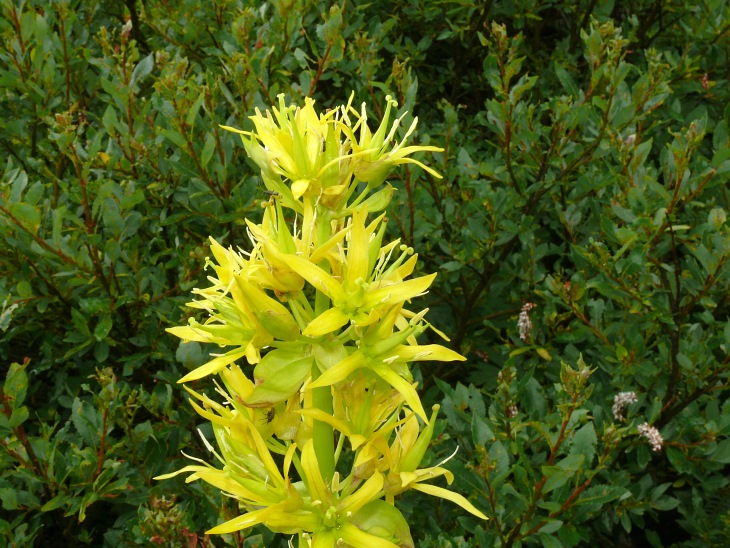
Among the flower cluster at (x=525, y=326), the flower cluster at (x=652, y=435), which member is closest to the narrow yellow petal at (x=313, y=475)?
the flower cluster at (x=652, y=435)

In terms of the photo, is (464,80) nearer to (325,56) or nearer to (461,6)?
(461,6)

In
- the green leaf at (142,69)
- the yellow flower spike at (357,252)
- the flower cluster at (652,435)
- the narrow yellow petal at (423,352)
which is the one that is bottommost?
the flower cluster at (652,435)

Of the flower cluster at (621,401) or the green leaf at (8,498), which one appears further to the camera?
the flower cluster at (621,401)

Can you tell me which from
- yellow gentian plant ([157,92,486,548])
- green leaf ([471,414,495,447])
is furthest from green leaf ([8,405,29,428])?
green leaf ([471,414,495,447])

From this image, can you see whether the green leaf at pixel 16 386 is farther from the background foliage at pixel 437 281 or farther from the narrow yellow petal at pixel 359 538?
the narrow yellow petal at pixel 359 538

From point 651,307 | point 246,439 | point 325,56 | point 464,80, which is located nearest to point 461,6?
point 464,80

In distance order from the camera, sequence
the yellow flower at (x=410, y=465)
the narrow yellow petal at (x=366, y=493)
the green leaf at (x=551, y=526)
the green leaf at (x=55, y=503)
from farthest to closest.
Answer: the green leaf at (x=55, y=503)
the green leaf at (x=551, y=526)
the yellow flower at (x=410, y=465)
the narrow yellow petal at (x=366, y=493)

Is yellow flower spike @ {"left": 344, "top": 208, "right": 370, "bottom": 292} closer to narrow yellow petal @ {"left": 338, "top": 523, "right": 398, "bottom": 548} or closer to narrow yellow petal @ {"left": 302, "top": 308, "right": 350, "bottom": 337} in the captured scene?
narrow yellow petal @ {"left": 302, "top": 308, "right": 350, "bottom": 337}

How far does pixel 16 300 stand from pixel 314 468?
155 centimetres

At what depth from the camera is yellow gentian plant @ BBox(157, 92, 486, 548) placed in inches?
55.7

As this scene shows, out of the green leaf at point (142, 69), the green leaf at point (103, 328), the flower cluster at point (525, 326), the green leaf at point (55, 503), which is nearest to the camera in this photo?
the green leaf at point (55, 503)

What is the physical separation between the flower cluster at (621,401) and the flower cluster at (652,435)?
3.6 inches

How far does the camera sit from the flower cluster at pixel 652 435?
244 cm

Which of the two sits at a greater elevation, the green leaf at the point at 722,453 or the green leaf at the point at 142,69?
the green leaf at the point at 142,69
